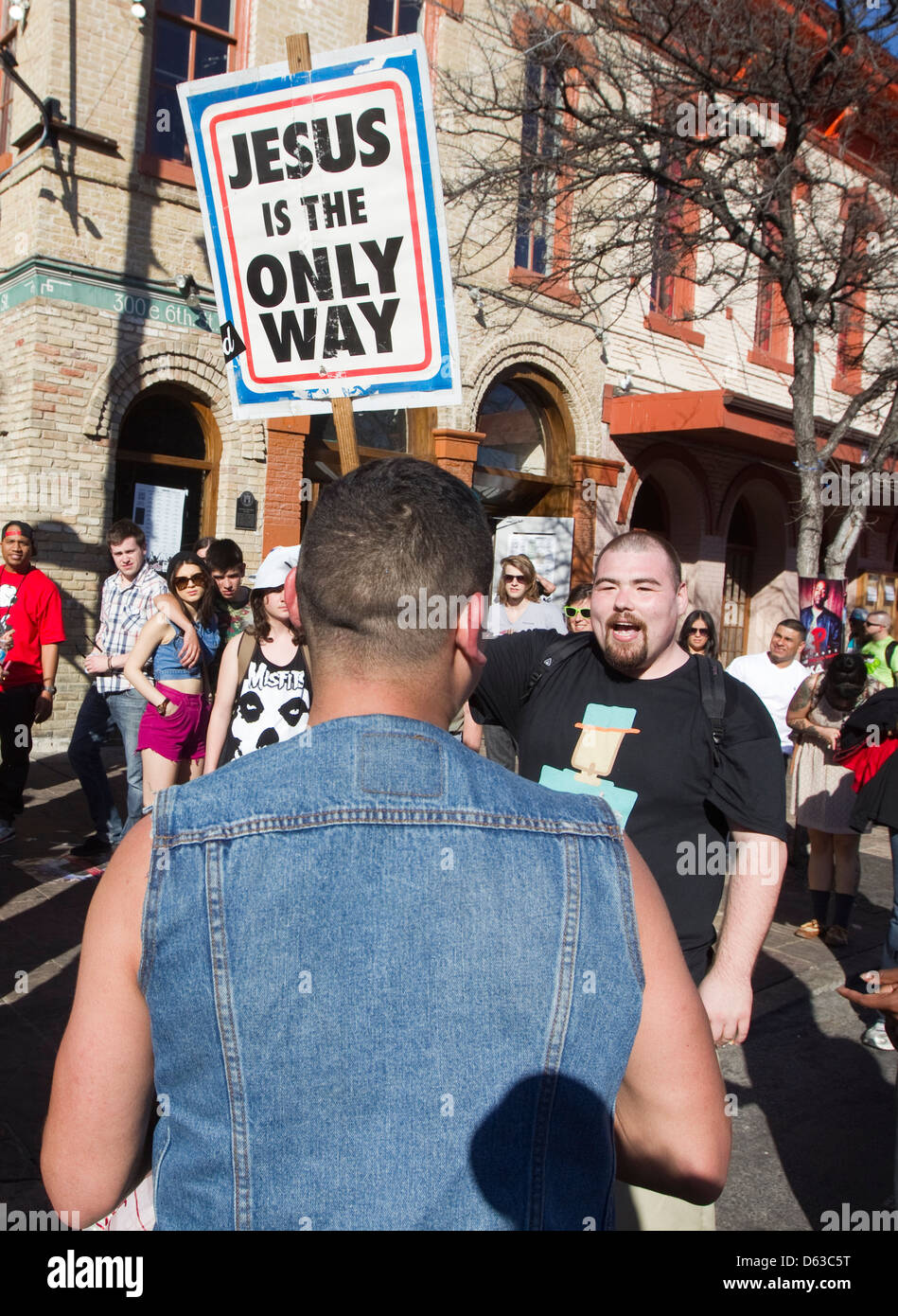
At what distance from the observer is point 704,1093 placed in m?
1.29

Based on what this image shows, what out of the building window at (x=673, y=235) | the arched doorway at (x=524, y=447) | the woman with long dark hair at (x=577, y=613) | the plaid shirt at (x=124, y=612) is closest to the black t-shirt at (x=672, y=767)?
the plaid shirt at (x=124, y=612)

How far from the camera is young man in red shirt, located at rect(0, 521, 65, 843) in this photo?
6680 mm

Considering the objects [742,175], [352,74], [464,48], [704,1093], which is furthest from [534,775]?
[464,48]

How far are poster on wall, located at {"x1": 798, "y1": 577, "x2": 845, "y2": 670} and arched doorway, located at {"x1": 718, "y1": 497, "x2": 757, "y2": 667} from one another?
25.7ft

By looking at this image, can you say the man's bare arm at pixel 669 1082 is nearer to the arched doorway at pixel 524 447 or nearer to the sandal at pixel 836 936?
the sandal at pixel 836 936

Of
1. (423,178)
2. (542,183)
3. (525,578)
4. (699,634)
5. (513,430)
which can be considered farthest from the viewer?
(513,430)

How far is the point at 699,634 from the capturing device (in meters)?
7.02

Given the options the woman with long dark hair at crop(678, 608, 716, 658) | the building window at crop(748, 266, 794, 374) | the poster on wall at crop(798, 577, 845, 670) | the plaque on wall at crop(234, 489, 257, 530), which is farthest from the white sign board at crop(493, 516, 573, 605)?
the woman with long dark hair at crop(678, 608, 716, 658)

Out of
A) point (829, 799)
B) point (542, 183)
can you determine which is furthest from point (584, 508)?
point (829, 799)

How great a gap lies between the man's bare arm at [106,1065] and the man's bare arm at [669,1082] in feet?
1.95

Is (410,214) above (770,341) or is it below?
below

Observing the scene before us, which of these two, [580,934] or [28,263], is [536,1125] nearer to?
[580,934]

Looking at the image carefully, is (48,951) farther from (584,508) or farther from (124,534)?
(584,508)

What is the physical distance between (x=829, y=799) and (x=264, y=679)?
3.69m
